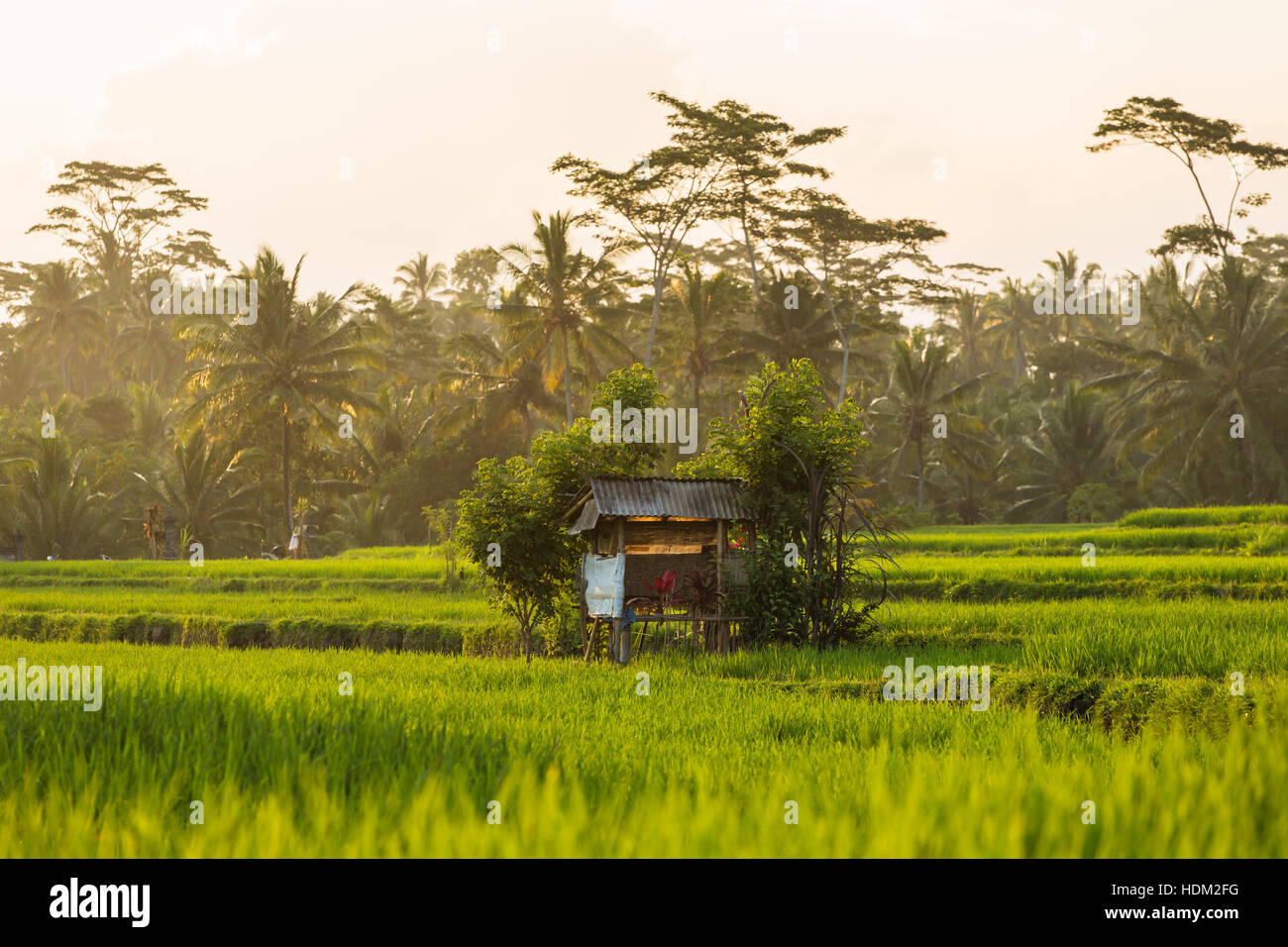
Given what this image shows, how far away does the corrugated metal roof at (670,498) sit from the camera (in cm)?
1299

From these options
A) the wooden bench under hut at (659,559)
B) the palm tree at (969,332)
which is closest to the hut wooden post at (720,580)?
the wooden bench under hut at (659,559)

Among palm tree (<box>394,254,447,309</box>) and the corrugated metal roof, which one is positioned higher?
palm tree (<box>394,254,447,309</box>)

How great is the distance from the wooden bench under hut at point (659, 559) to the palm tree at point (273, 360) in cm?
2118

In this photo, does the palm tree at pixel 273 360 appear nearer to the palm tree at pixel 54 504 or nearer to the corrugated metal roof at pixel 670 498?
the palm tree at pixel 54 504

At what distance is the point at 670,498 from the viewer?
1327cm

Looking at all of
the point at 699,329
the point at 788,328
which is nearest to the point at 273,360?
the point at 699,329

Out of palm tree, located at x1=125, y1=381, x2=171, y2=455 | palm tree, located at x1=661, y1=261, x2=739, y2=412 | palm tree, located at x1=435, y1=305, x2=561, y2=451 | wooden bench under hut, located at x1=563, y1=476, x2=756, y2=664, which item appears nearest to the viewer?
wooden bench under hut, located at x1=563, y1=476, x2=756, y2=664

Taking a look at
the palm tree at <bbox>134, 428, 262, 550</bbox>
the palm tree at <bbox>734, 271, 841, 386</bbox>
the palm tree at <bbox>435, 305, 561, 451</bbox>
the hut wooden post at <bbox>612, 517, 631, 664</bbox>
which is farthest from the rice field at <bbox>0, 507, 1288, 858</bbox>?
the palm tree at <bbox>734, 271, 841, 386</bbox>

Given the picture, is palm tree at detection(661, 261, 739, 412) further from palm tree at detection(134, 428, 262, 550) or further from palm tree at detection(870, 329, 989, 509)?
palm tree at detection(134, 428, 262, 550)

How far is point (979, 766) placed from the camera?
5656 millimetres

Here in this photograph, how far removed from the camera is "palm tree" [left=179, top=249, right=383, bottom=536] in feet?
109

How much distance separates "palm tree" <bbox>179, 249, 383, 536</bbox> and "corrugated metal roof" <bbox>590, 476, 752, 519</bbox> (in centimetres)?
2197

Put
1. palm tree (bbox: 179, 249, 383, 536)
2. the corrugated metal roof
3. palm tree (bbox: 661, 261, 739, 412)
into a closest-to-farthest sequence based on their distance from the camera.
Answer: the corrugated metal roof, palm tree (bbox: 179, 249, 383, 536), palm tree (bbox: 661, 261, 739, 412)
